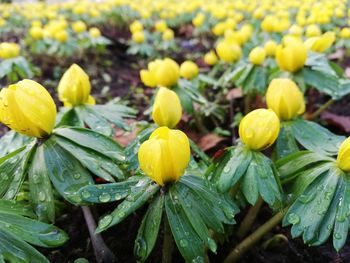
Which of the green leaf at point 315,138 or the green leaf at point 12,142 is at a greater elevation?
the green leaf at point 12,142

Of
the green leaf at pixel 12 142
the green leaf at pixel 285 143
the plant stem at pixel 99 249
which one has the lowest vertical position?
the plant stem at pixel 99 249

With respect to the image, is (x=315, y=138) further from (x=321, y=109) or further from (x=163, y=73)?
(x=321, y=109)

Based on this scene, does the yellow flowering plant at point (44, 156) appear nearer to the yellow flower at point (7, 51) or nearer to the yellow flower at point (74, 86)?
the yellow flower at point (74, 86)

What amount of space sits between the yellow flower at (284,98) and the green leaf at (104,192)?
540 mm

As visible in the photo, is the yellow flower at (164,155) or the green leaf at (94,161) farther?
the green leaf at (94,161)

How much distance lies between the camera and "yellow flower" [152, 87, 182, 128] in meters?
1.11

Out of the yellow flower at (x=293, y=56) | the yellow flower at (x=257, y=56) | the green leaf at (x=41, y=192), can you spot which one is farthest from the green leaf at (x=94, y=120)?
the yellow flower at (x=257, y=56)

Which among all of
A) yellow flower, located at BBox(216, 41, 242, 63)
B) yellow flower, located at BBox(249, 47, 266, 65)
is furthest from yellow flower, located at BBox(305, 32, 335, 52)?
yellow flower, located at BBox(216, 41, 242, 63)

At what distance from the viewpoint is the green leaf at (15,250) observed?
2.71ft

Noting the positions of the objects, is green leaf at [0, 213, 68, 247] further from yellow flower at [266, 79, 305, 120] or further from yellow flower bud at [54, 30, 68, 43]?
yellow flower bud at [54, 30, 68, 43]

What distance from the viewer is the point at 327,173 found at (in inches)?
38.9

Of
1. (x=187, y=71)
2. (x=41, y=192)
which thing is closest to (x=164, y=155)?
(x=41, y=192)

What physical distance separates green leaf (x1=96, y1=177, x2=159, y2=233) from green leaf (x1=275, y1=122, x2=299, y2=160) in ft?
1.48

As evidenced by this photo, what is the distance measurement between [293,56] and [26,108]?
3.29ft
